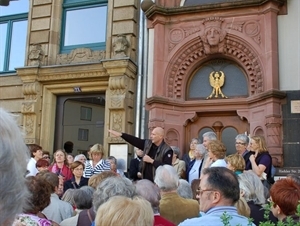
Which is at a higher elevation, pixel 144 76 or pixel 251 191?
pixel 144 76

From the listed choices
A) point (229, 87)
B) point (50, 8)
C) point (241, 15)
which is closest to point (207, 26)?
point (241, 15)

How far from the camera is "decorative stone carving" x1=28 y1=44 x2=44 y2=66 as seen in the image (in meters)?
10.5

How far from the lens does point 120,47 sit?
379 inches

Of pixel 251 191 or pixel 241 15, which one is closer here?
pixel 251 191

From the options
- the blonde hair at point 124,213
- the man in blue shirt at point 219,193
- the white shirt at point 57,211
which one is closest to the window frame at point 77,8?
the white shirt at point 57,211

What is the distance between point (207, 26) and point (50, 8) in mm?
4532

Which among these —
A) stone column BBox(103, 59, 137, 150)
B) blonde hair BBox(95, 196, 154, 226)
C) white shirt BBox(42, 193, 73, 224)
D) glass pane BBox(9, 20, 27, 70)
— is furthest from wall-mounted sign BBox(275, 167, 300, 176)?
glass pane BBox(9, 20, 27, 70)

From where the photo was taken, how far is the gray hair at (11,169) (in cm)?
106

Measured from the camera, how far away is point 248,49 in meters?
9.16

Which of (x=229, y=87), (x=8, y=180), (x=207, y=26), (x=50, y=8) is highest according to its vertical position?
(x=50, y=8)

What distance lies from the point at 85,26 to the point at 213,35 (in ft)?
12.4

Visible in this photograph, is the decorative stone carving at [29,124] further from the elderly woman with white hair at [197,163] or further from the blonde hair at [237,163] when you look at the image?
the blonde hair at [237,163]

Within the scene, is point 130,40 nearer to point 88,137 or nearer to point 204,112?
point 204,112

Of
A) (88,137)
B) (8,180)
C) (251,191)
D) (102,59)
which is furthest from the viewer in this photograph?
(88,137)
